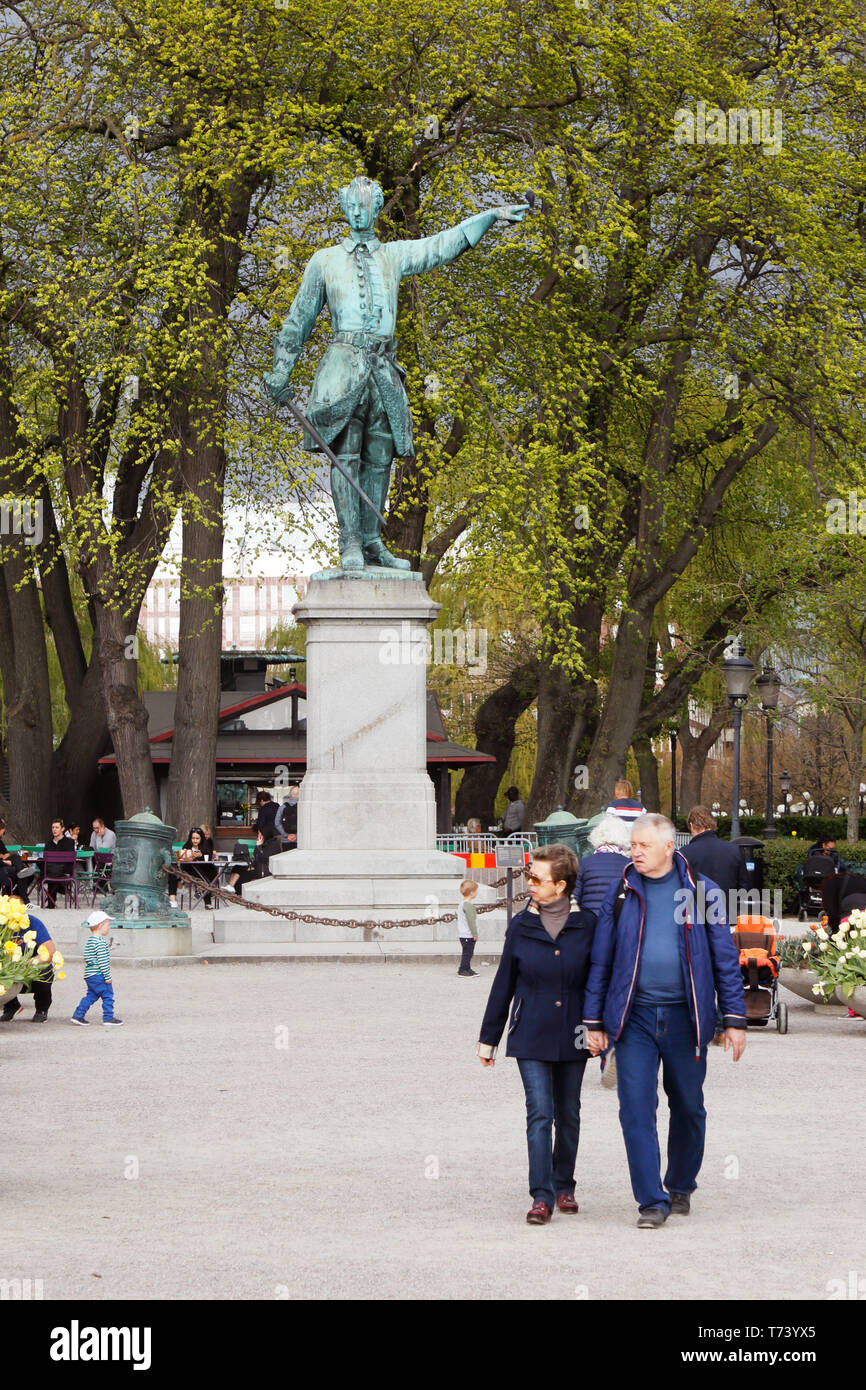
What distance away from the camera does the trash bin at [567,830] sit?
2062cm

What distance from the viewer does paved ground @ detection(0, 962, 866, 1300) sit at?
252 inches

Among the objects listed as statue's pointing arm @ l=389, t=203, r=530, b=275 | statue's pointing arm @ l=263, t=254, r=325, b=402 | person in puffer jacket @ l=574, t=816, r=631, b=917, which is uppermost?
statue's pointing arm @ l=389, t=203, r=530, b=275

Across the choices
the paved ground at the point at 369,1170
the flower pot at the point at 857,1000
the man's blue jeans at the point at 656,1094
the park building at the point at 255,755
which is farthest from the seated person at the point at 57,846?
the man's blue jeans at the point at 656,1094

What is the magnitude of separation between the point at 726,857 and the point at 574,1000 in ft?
16.3

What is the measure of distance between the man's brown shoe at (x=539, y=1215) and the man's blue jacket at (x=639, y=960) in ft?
2.30

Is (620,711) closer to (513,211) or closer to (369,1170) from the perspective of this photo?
(513,211)

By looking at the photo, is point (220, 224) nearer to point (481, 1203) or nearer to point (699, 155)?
point (699, 155)

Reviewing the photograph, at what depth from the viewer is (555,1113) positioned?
780cm

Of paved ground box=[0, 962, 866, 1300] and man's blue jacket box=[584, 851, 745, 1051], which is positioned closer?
paved ground box=[0, 962, 866, 1300]

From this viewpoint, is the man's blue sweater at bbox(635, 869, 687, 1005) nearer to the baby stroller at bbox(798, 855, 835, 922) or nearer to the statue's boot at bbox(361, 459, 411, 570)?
the statue's boot at bbox(361, 459, 411, 570)

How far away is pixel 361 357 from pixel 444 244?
1452mm

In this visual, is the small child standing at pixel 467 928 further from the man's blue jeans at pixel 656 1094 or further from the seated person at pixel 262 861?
the man's blue jeans at pixel 656 1094

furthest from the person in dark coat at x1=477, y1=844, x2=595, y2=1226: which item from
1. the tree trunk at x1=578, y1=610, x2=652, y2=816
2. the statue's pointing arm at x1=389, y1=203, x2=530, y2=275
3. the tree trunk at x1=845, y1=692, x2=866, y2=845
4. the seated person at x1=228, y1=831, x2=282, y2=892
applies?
the tree trunk at x1=845, y1=692, x2=866, y2=845

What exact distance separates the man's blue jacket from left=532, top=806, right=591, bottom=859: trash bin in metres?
12.9
